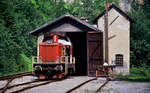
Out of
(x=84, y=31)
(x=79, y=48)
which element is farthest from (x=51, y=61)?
(x=79, y=48)

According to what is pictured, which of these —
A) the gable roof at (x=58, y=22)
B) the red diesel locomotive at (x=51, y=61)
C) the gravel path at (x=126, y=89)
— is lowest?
the gravel path at (x=126, y=89)

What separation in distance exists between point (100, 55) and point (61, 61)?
7.73m

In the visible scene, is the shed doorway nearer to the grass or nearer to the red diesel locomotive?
the grass

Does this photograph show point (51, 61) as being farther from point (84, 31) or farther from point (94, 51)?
point (94, 51)

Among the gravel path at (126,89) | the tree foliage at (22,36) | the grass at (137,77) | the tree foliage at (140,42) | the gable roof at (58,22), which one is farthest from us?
the tree foliage at (140,42)

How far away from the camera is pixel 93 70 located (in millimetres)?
31141

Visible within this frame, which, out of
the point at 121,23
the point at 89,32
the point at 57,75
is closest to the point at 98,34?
the point at 89,32

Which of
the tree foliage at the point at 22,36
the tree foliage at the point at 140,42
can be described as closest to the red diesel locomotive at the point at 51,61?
the tree foliage at the point at 22,36

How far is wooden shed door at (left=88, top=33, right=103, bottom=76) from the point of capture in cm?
3123

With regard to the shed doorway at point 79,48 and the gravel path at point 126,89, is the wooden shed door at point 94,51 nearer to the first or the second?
the shed doorway at point 79,48

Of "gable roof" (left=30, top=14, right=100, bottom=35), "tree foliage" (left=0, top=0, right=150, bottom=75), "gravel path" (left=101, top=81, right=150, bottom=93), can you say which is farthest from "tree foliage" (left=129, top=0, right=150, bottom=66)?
"gravel path" (left=101, top=81, right=150, bottom=93)

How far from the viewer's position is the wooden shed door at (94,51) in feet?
102

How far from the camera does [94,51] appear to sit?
1244 inches

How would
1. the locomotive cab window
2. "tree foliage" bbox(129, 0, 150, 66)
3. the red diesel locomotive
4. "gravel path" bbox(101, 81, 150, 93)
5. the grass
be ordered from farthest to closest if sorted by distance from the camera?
"tree foliage" bbox(129, 0, 150, 66), the locomotive cab window, the grass, the red diesel locomotive, "gravel path" bbox(101, 81, 150, 93)
